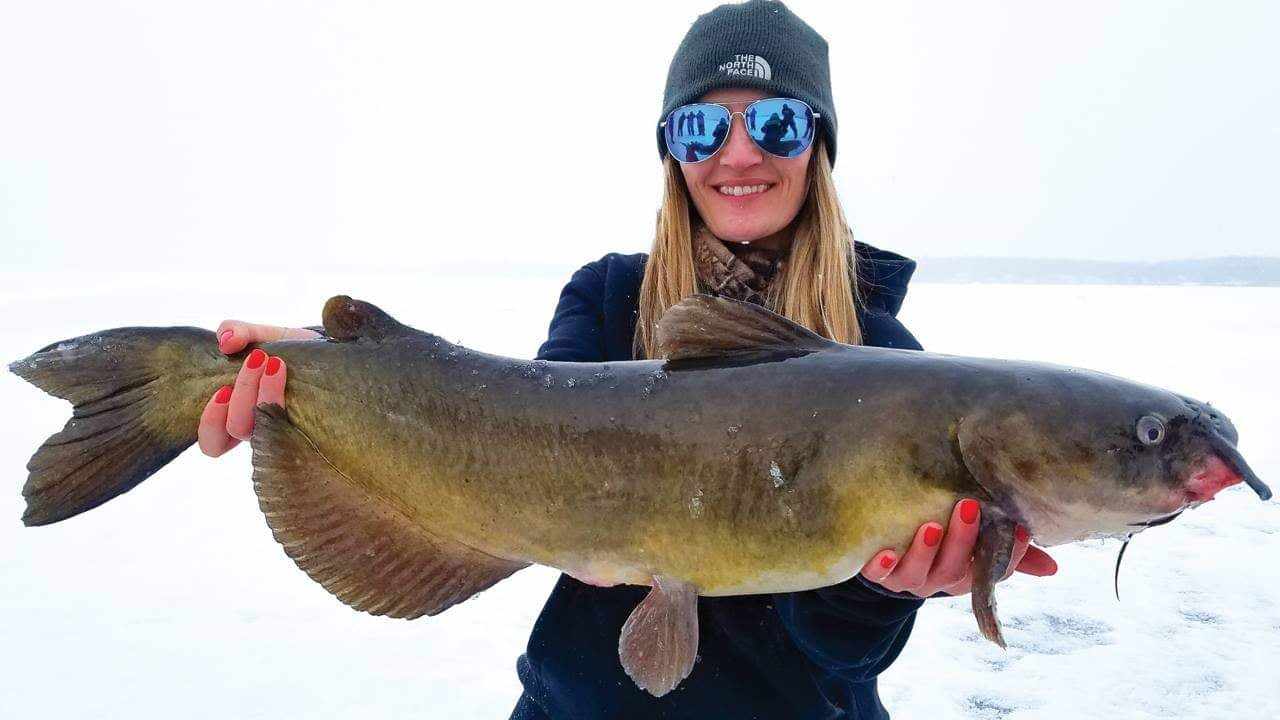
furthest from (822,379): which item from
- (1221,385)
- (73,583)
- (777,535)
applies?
(1221,385)

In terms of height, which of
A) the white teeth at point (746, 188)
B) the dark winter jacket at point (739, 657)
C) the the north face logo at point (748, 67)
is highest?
the the north face logo at point (748, 67)

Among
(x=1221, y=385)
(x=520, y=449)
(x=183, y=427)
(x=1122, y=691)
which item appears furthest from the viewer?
(x=1221, y=385)

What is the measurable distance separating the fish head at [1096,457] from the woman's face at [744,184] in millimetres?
1101

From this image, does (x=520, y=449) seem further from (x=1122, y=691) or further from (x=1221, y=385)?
(x=1221, y=385)

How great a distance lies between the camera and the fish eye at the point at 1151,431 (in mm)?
1763

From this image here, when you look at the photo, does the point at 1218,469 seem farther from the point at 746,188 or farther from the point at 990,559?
the point at 746,188

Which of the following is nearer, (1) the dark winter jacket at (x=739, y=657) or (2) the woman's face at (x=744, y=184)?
(1) the dark winter jacket at (x=739, y=657)

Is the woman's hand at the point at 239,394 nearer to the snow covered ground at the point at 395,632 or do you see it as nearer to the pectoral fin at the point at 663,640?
the pectoral fin at the point at 663,640

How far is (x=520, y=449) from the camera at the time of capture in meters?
1.99

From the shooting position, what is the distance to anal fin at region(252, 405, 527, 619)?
2.06 meters

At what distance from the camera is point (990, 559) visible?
1.77m

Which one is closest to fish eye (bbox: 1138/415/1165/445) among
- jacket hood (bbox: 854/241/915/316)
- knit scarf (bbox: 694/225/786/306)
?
jacket hood (bbox: 854/241/915/316)

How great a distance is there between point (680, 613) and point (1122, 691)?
294 centimetres

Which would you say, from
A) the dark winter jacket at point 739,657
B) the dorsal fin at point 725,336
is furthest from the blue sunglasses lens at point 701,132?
the dark winter jacket at point 739,657
